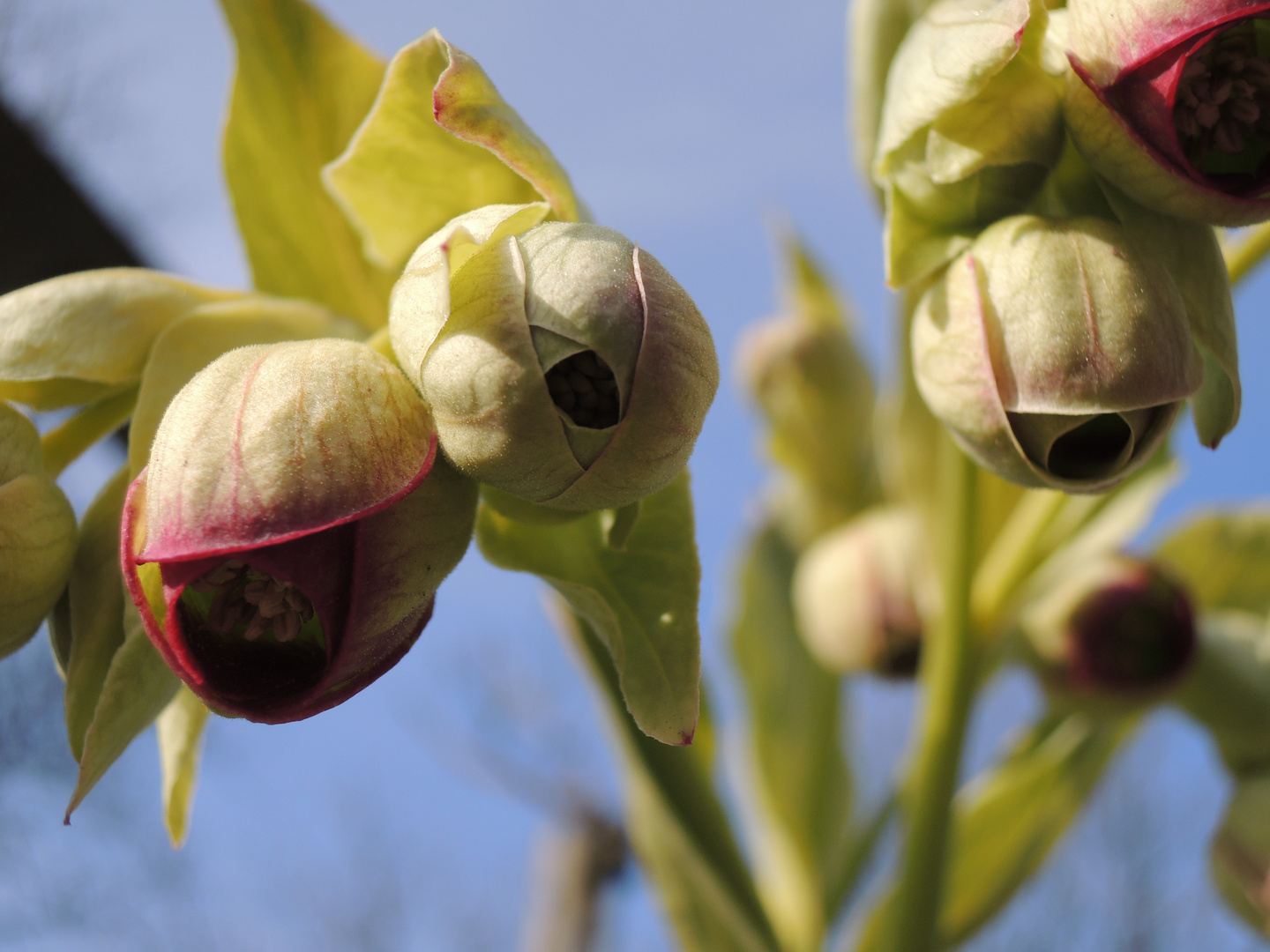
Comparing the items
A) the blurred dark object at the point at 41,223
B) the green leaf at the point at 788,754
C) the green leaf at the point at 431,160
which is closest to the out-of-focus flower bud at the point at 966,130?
the green leaf at the point at 431,160

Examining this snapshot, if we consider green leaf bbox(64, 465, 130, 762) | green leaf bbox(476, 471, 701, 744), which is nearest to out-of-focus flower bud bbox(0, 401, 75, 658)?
green leaf bbox(64, 465, 130, 762)

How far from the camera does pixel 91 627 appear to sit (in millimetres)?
397

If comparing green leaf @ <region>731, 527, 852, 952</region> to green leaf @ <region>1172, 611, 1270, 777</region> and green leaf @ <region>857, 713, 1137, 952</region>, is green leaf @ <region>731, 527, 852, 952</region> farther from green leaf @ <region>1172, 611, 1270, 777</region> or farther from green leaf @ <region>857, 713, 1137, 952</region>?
green leaf @ <region>1172, 611, 1270, 777</region>

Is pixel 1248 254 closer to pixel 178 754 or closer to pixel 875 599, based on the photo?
pixel 875 599

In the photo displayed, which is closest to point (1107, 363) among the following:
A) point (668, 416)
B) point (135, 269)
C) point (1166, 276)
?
point (1166, 276)

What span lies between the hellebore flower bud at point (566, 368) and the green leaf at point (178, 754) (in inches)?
8.1

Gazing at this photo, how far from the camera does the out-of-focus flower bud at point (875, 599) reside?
2.62 feet

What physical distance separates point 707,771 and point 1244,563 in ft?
1.58

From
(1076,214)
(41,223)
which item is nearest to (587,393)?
(1076,214)

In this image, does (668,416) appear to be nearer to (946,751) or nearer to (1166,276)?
(1166,276)

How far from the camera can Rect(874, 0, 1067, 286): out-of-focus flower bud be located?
41 centimetres

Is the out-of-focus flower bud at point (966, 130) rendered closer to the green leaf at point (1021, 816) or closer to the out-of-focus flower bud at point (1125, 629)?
the out-of-focus flower bud at point (1125, 629)

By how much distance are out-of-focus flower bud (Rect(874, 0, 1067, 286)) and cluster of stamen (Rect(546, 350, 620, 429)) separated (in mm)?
164

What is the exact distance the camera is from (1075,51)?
1.28 feet
